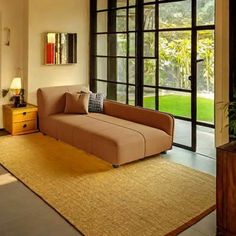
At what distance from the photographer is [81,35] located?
655cm

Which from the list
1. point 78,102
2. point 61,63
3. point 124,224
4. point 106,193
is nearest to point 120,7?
point 61,63

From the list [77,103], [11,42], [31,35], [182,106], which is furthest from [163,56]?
[11,42]

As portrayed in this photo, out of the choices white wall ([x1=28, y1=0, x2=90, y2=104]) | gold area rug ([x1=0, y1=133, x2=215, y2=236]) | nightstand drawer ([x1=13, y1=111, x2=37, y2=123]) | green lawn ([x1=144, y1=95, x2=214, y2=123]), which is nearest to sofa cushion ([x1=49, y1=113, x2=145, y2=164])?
gold area rug ([x1=0, y1=133, x2=215, y2=236])

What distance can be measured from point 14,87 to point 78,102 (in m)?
1.19

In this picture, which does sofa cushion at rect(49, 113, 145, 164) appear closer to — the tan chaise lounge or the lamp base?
the tan chaise lounge

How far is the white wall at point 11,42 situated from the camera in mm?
5824

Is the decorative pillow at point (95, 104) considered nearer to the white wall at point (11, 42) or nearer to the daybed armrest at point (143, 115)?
the daybed armrest at point (143, 115)

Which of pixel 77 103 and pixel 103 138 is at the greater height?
pixel 77 103

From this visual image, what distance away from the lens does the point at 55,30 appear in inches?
243

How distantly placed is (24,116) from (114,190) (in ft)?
9.36

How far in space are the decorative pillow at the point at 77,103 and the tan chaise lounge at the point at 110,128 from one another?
0.41 ft

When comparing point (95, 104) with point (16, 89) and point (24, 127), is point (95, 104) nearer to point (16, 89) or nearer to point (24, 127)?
point (24, 127)

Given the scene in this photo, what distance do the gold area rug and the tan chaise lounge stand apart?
0.18 meters

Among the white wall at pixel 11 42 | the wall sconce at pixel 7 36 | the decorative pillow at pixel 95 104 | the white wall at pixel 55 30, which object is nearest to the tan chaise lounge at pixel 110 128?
the decorative pillow at pixel 95 104
